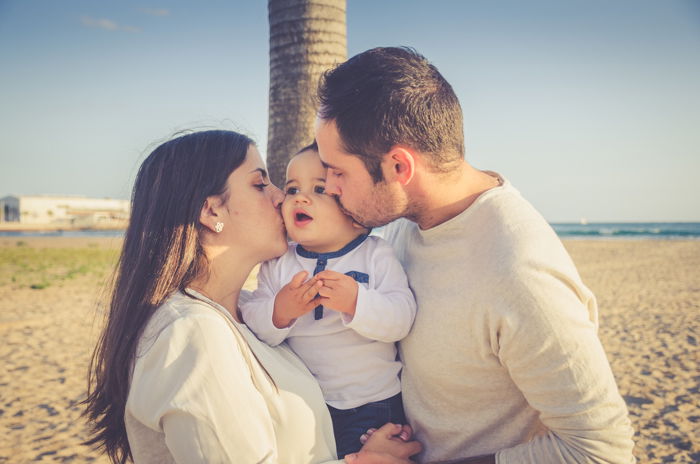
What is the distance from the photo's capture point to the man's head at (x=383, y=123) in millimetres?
2443

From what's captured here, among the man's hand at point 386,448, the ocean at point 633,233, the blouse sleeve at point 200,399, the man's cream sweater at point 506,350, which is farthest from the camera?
the ocean at point 633,233

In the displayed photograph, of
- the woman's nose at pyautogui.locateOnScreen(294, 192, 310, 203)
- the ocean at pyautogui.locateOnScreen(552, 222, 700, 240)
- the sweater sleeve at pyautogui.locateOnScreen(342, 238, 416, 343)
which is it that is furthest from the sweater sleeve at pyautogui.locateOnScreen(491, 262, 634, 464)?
the ocean at pyautogui.locateOnScreen(552, 222, 700, 240)

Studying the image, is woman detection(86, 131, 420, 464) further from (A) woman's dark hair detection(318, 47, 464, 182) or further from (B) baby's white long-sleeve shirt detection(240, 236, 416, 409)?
(A) woman's dark hair detection(318, 47, 464, 182)

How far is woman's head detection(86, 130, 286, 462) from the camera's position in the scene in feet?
7.04

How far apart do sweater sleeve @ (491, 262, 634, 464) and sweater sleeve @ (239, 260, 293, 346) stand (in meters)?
1.09

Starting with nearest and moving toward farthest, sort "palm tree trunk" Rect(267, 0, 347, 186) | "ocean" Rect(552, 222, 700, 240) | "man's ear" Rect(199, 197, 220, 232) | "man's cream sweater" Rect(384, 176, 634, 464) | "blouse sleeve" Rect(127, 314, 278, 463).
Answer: "blouse sleeve" Rect(127, 314, 278, 463) → "man's cream sweater" Rect(384, 176, 634, 464) → "man's ear" Rect(199, 197, 220, 232) → "palm tree trunk" Rect(267, 0, 347, 186) → "ocean" Rect(552, 222, 700, 240)

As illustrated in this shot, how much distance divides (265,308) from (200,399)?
789mm

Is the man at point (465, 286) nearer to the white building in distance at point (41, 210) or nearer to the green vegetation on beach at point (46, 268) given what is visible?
the green vegetation on beach at point (46, 268)

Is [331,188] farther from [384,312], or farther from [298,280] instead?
[384,312]

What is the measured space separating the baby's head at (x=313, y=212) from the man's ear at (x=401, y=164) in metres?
0.37

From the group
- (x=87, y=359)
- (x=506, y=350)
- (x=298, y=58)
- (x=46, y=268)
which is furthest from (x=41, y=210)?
(x=506, y=350)

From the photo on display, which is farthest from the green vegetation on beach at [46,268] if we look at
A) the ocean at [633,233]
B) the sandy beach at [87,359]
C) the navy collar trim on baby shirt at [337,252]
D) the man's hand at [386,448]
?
the ocean at [633,233]

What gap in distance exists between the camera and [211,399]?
1747 millimetres

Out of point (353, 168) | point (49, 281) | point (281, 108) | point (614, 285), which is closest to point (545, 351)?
point (353, 168)
